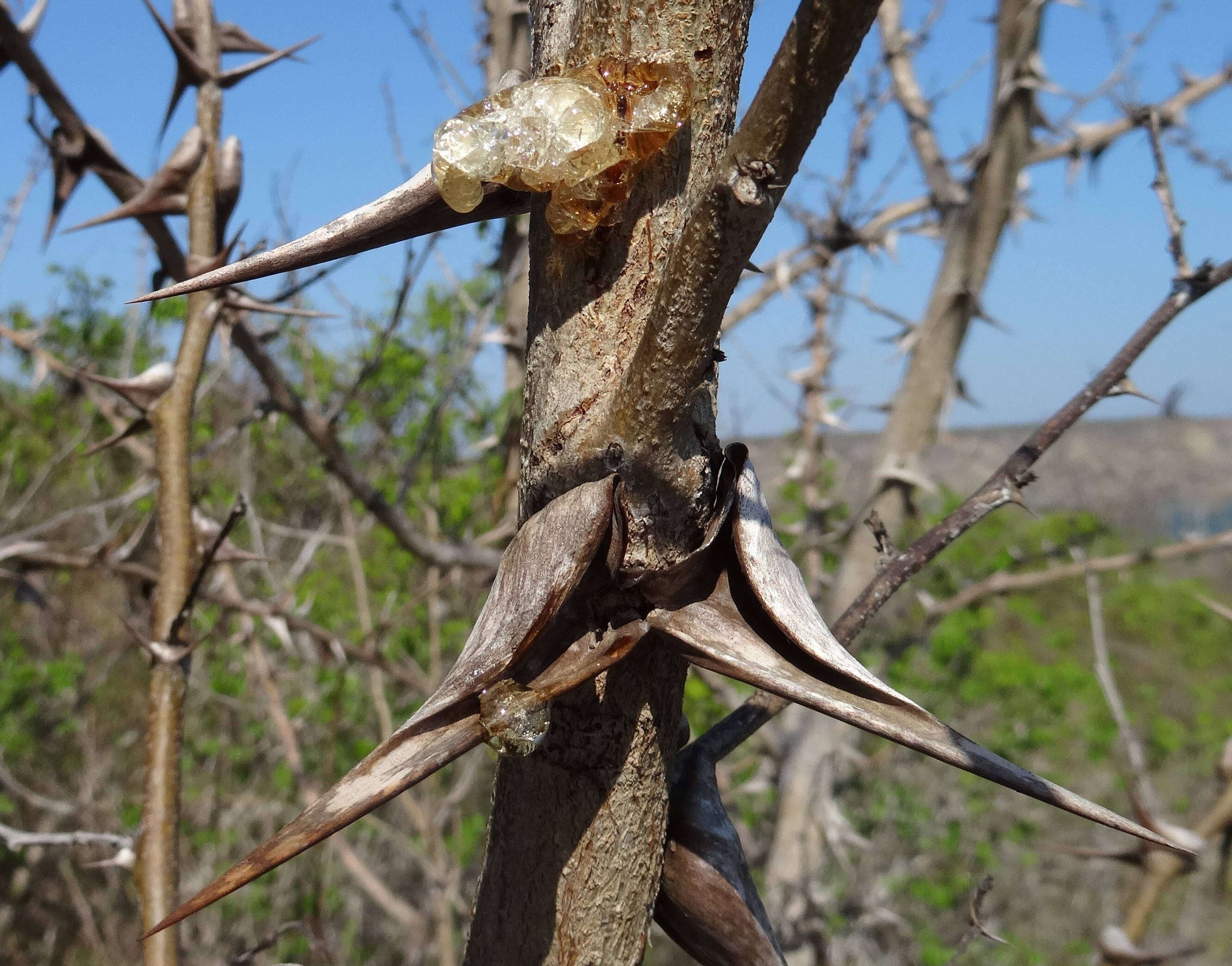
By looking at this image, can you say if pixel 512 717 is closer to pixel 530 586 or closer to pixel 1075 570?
pixel 530 586

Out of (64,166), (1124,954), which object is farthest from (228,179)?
(1124,954)

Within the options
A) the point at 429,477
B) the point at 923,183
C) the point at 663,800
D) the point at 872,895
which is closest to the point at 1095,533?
the point at 923,183

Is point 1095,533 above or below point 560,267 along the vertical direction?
above

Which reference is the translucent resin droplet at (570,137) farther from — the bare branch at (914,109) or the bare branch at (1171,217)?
the bare branch at (914,109)

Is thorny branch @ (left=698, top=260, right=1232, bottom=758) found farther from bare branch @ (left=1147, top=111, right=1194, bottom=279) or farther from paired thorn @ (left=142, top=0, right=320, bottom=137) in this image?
paired thorn @ (left=142, top=0, right=320, bottom=137)

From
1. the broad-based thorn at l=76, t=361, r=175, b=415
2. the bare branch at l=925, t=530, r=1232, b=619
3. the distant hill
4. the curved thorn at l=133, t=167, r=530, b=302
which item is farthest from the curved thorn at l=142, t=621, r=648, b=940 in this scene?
the distant hill

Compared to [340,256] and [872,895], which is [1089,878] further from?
[340,256]
